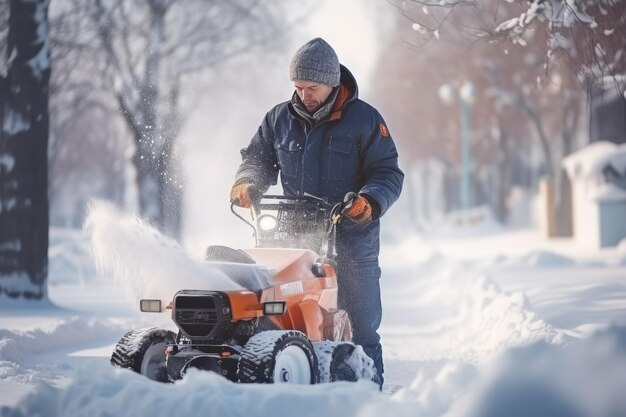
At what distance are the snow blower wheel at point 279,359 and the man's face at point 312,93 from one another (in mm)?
1480

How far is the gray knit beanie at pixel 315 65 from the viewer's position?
5848 millimetres

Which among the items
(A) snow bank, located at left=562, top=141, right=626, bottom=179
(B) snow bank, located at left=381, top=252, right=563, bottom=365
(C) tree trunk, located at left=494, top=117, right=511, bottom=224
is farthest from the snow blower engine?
(C) tree trunk, located at left=494, top=117, right=511, bottom=224

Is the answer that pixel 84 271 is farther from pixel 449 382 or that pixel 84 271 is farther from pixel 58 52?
pixel 449 382

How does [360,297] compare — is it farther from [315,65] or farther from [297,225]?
[315,65]

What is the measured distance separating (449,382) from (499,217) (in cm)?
3913

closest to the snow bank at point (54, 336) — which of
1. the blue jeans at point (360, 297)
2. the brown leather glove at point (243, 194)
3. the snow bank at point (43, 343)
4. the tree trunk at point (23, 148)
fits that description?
the snow bank at point (43, 343)

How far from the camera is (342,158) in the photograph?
6.08 metres

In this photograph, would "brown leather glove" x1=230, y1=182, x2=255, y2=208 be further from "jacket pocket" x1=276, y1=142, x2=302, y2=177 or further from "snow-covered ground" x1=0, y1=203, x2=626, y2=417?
"snow-covered ground" x1=0, y1=203, x2=626, y2=417

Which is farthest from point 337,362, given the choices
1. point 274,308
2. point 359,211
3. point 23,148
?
point 23,148

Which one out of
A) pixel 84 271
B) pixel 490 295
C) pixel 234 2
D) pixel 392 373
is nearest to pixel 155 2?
pixel 234 2

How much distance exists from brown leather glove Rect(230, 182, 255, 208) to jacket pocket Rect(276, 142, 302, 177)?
11.5 inches

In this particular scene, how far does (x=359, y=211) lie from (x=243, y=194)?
729 millimetres

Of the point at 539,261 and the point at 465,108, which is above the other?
the point at 465,108

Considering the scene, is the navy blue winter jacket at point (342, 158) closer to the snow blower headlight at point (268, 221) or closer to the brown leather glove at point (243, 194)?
the brown leather glove at point (243, 194)
